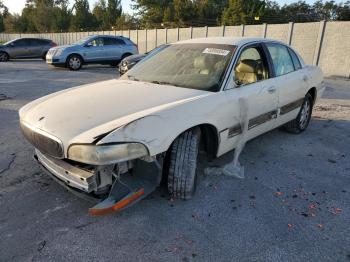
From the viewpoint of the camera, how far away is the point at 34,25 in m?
66.1

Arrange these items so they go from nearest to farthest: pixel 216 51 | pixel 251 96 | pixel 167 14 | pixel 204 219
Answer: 1. pixel 204 219
2. pixel 251 96
3. pixel 216 51
4. pixel 167 14

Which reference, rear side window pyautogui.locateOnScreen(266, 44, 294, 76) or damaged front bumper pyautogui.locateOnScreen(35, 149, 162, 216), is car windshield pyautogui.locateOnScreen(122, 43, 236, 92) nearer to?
rear side window pyautogui.locateOnScreen(266, 44, 294, 76)

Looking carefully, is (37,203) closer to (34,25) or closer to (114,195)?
(114,195)

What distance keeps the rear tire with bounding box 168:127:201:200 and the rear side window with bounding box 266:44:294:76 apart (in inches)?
75.1

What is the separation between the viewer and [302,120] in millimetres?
5121

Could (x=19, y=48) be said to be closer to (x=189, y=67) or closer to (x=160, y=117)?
(x=189, y=67)

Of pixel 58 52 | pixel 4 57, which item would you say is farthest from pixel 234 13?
pixel 58 52

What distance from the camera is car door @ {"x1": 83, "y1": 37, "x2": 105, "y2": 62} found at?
14.2m

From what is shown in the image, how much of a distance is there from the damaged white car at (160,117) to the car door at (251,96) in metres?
0.01

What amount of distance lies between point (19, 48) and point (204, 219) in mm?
19438

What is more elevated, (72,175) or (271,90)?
(271,90)

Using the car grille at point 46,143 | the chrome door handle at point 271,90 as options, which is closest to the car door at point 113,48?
the chrome door handle at point 271,90

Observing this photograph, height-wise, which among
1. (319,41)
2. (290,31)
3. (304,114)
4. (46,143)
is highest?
(290,31)

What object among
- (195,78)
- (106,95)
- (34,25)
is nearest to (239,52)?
(195,78)
